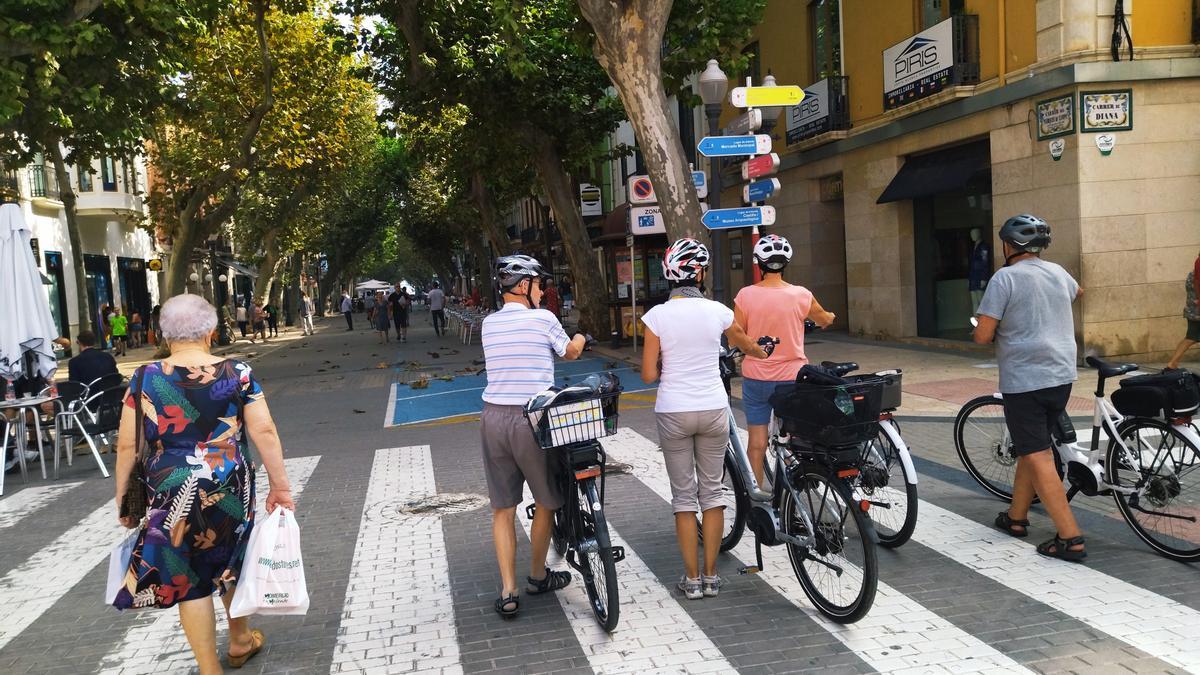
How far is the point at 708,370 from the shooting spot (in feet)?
14.3

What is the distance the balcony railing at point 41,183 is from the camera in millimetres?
26672

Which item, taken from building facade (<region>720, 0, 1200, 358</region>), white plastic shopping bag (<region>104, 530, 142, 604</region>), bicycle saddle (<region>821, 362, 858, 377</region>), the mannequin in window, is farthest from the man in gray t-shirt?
the mannequin in window

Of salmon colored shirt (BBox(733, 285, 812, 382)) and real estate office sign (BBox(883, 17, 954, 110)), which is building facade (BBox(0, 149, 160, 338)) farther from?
salmon colored shirt (BBox(733, 285, 812, 382))

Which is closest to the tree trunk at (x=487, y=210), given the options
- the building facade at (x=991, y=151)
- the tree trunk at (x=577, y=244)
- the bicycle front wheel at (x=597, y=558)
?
the tree trunk at (x=577, y=244)

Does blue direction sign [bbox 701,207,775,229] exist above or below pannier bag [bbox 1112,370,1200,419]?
above

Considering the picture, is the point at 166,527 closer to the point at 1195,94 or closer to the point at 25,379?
the point at 25,379

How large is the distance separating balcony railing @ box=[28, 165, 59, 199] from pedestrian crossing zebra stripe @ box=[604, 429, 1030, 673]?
2801cm

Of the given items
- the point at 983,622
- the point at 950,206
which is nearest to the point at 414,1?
the point at 950,206

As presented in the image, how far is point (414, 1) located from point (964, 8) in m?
9.67

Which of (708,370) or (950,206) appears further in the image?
(950,206)

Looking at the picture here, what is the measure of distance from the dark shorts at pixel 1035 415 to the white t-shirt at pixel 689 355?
69.8 inches

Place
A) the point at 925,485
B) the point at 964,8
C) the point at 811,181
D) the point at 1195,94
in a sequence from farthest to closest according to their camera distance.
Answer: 1. the point at 811,181
2. the point at 964,8
3. the point at 1195,94
4. the point at 925,485

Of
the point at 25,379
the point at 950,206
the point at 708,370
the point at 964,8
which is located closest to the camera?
the point at 708,370

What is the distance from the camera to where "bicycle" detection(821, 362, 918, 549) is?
4.95m
